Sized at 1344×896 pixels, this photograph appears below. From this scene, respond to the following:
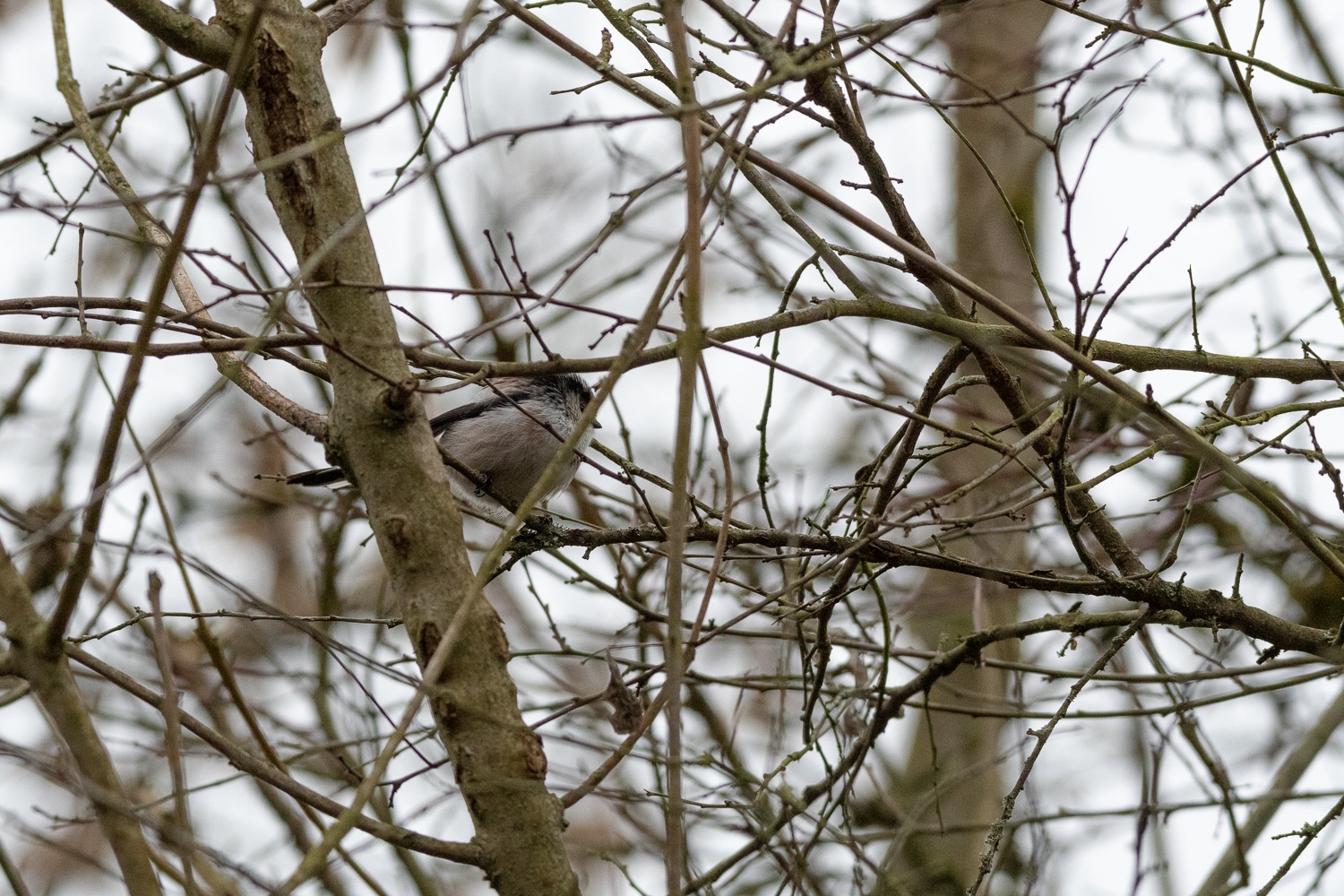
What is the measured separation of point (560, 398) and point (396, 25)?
140 inches

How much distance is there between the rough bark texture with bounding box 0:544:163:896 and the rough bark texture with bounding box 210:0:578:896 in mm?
646

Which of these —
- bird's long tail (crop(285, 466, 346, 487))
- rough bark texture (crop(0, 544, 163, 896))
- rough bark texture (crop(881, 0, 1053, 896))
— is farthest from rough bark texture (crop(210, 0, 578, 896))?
rough bark texture (crop(881, 0, 1053, 896))

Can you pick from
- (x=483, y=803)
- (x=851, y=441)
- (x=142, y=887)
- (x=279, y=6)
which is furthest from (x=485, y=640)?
(x=851, y=441)

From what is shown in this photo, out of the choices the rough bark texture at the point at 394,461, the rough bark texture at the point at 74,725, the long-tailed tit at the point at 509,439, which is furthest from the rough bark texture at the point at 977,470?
the rough bark texture at the point at 74,725

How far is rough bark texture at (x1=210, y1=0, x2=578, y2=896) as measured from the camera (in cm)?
244

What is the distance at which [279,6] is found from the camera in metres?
2.62

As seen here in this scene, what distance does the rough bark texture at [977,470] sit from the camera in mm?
6387

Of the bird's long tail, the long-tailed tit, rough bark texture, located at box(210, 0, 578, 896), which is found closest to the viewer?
rough bark texture, located at box(210, 0, 578, 896)

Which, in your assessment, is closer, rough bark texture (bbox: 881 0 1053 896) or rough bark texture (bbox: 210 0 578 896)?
rough bark texture (bbox: 210 0 578 896)

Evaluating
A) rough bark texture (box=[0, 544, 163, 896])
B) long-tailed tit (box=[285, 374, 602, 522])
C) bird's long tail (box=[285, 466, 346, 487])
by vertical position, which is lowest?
rough bark texture (box=[0, 544, 163, 896])

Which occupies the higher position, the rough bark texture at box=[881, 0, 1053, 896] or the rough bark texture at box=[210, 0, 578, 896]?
the rough bark texture at box=[881, 0, 1053, 896]

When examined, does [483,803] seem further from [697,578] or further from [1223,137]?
[1223,137]

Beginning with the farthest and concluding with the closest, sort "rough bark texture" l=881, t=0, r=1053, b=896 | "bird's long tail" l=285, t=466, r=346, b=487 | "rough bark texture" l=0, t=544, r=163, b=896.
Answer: "rough bark texture" l=881, t=0, r=1053, b=896 < "bird's long tail" l=285, t=466, r=346, b=487 < "rough bark texture" l=0, t=544, r=163, b=896

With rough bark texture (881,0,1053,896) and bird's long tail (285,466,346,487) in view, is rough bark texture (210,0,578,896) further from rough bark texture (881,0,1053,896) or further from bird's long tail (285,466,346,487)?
rough bark texture (881,0,1053,896)
